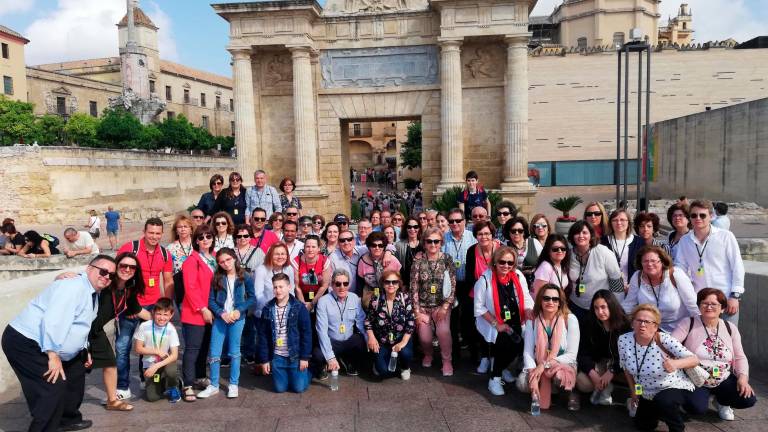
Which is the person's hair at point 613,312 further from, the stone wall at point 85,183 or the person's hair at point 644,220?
the stone wall at point 85,183

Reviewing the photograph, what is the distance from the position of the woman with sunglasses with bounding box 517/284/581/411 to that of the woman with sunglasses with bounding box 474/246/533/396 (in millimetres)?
400

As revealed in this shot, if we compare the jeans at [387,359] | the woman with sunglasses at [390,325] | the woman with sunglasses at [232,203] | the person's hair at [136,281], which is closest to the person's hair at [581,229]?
the woman with sunglasses at [390,325]

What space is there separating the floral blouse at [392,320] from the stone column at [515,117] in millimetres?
10417

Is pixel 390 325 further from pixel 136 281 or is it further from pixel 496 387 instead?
pixel 136 281

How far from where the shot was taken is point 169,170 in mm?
45094

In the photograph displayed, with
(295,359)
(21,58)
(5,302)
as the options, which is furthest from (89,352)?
(21,58)

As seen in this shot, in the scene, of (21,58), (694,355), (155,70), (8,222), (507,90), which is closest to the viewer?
(694,355)

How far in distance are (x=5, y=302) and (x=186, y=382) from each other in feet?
7.42

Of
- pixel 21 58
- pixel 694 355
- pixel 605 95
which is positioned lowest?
pixel 694 355

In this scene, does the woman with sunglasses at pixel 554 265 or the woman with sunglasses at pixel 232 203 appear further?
the woman with sunglasses at pixel 232 203

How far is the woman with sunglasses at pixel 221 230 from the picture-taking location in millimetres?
7062

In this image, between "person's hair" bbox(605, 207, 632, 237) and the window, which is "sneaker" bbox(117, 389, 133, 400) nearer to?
"person's hair" bbox(605, 207, 632, 237)

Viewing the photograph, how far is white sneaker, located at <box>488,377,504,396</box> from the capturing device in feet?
19.6

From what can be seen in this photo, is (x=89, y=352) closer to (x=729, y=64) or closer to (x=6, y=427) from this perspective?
(x=6, y=427)
